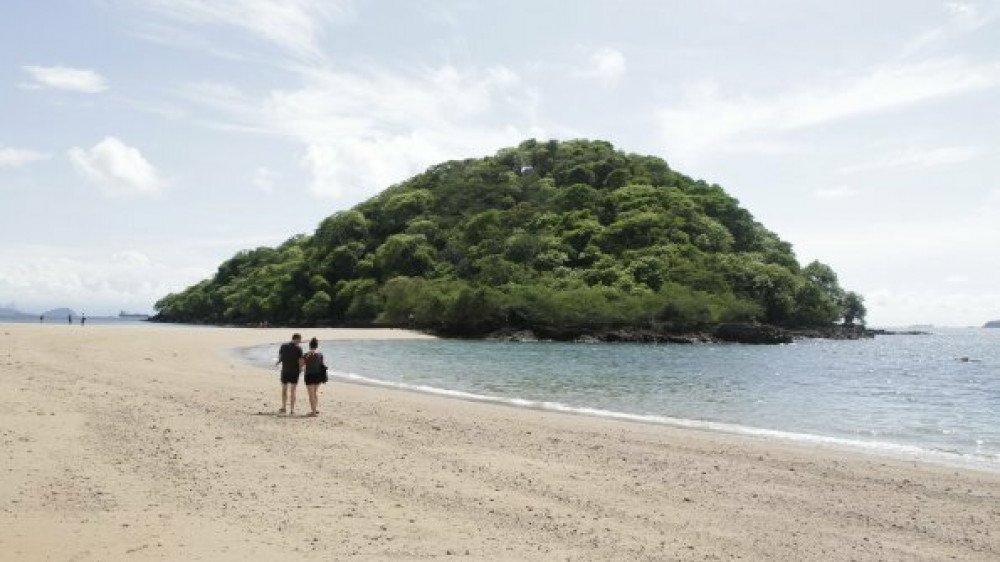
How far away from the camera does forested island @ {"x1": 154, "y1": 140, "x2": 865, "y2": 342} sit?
319 feet

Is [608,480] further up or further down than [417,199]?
further down

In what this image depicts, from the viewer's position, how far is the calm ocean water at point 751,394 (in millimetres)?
19938

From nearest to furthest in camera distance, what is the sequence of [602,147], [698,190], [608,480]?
[608,480] → [698,190] → [602,147]

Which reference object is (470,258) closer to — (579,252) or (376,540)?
(579,252)

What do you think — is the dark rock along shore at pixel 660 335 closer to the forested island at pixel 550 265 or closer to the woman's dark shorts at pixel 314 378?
the forested island at pixel 550 265

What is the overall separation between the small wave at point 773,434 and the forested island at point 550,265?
227 ft

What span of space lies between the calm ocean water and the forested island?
44.6 m

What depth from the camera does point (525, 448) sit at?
14602 mm

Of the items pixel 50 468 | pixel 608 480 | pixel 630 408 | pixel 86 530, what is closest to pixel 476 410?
pixel 630 408

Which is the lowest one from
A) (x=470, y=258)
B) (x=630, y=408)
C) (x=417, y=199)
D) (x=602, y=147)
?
(x=630, y=408)

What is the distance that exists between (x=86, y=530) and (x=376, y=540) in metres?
3.05

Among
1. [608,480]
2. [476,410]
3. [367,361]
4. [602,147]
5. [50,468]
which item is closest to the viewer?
[50,468]

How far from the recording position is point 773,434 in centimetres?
1903

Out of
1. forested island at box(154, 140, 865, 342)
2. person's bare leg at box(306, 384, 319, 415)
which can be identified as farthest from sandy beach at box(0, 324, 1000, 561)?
forested island at box(154, 140, 865, 342)
